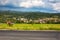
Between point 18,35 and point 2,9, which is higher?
point 2,9

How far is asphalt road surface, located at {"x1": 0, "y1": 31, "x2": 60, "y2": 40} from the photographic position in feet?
12.8

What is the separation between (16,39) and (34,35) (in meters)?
0.25

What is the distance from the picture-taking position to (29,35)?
393 centimetres

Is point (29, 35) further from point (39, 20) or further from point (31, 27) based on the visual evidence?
point (39, 20)

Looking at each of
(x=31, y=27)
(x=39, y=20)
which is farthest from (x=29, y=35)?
(x=39, y=20)

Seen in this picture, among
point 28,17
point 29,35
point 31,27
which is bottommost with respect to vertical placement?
point 29,35

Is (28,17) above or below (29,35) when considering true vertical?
above

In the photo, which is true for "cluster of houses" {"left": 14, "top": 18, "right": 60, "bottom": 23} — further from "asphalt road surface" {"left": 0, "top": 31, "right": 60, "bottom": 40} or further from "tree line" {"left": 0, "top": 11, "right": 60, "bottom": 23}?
"asphalt road surface" {"left": 0, "top": 31, "right": 60, "bottom": 40}

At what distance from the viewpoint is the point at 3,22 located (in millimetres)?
3953

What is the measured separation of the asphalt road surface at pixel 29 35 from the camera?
391cm

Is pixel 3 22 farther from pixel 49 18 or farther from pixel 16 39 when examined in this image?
pixel 49 18

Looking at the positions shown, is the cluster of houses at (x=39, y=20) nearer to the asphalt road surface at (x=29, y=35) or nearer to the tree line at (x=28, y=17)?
the tree line at (x=28, y=17)

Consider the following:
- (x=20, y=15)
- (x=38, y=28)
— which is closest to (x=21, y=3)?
(x=20, y=15)

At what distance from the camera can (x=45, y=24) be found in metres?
3.94
